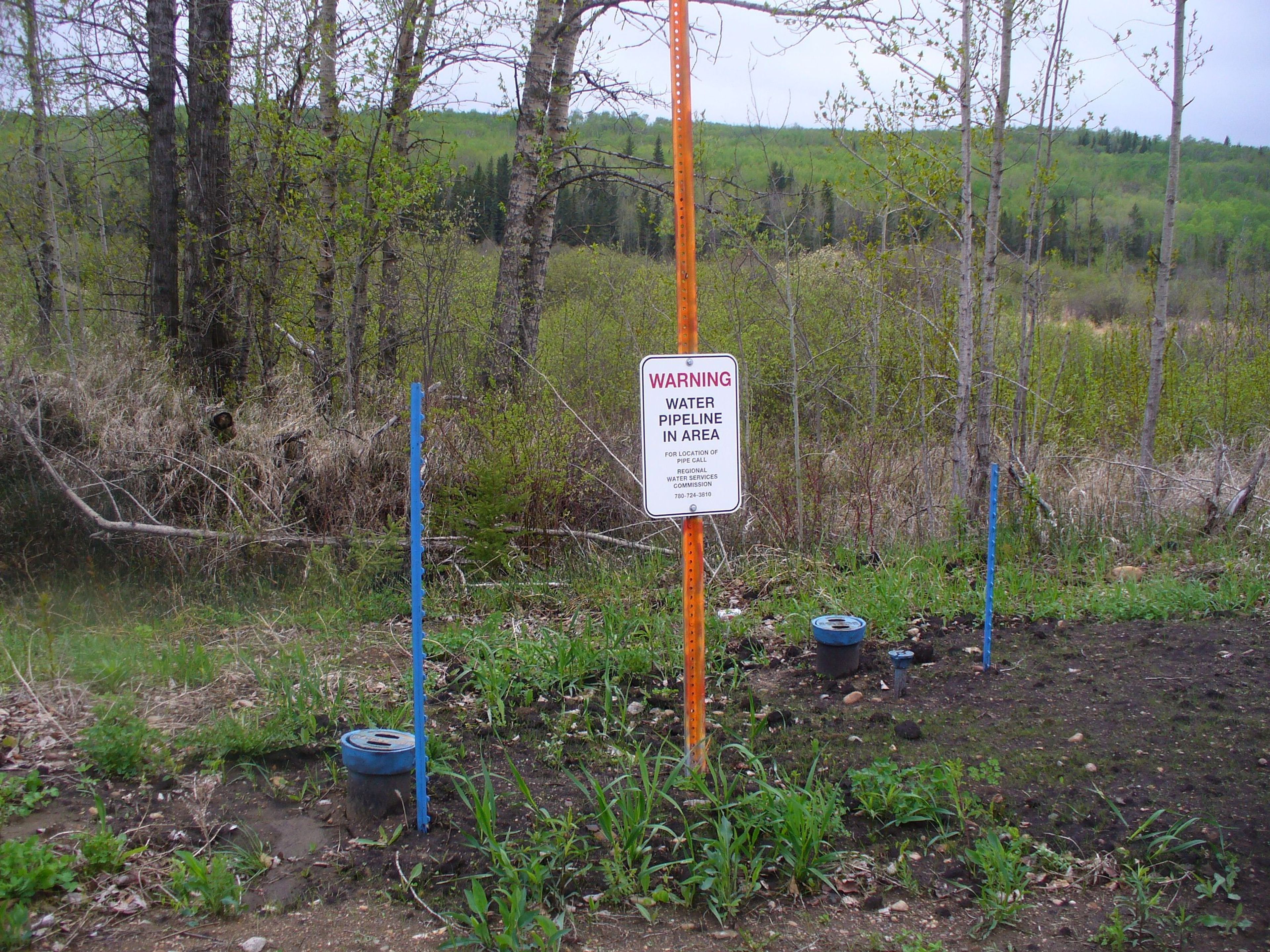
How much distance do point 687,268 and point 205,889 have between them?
267cm

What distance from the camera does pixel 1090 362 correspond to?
40.0 ft

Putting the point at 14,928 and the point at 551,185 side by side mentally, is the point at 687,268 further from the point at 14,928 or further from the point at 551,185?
the point at 551,185

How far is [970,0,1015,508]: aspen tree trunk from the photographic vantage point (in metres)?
7.39

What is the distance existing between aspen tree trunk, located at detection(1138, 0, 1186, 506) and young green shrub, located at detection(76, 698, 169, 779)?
7522mm

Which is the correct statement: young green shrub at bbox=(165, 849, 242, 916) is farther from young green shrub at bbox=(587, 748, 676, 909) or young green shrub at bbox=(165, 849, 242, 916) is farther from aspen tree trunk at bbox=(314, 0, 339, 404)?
aspen tree trunk at bbox=(314, 0, 339, 404)

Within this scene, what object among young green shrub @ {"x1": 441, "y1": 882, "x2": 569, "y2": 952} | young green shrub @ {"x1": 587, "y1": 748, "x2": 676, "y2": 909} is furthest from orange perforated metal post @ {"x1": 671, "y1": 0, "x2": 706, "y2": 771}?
young green shrub @ {"x1": 441, "y1": 882, "x2": 569, "y2": 952}

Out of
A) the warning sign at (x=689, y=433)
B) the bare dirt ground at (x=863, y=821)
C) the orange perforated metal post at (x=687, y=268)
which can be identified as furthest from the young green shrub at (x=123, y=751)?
the warning sign at (x=689, y=433)

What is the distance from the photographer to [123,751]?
3586mm

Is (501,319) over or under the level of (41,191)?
under

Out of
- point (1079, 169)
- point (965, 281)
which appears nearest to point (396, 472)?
point (965, 281)

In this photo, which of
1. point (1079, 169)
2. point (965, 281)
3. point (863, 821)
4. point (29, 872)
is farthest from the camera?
point (1079, 169)

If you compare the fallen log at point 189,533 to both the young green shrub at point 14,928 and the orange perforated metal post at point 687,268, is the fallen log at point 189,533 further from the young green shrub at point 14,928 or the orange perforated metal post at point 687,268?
the young green shrub at point 14,928

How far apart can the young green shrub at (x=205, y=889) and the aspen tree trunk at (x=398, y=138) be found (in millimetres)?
6733

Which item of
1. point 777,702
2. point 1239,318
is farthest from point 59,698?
point 1239,318
